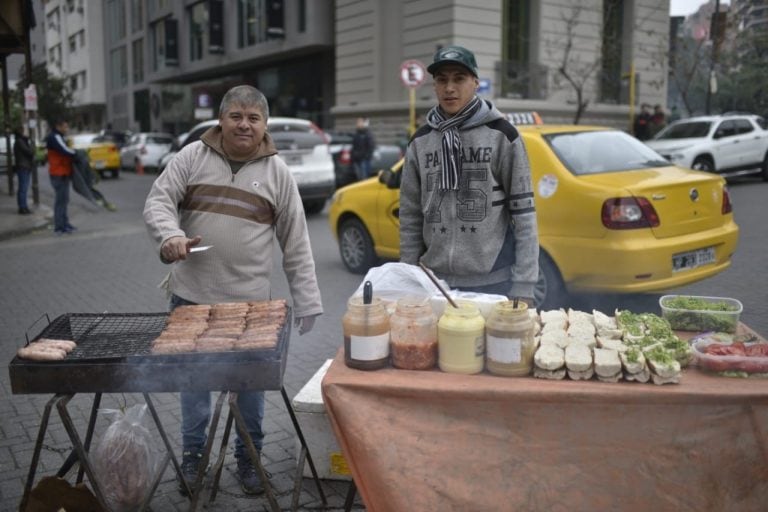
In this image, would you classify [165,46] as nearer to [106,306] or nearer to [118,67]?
[118,67]

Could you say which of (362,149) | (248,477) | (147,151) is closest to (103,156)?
(147,151)

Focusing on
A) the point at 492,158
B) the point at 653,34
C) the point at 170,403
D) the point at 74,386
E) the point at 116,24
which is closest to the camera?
Result: the point at 74,386

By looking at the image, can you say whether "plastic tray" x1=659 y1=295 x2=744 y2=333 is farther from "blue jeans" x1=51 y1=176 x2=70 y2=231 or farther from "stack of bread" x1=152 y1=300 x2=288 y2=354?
"blue jeans" x1=51 y1=176 x2=70 y2=231

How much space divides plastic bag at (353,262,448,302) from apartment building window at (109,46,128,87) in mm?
16677

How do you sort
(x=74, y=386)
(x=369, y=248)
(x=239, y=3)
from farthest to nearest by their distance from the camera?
(x=239, y=3)
(x=369, y=248)
(x=74, y=386)

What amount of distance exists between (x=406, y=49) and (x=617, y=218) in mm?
18308

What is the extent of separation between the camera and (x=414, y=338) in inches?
107

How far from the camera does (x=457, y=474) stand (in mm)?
2617

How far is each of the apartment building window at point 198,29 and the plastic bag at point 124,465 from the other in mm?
28157

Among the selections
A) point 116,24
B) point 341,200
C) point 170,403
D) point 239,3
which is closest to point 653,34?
point 239,3

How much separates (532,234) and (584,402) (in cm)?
103

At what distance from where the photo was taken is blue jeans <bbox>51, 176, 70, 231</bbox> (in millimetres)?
12305

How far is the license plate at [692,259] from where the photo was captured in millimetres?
5961

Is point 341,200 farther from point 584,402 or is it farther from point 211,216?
point 584,402
